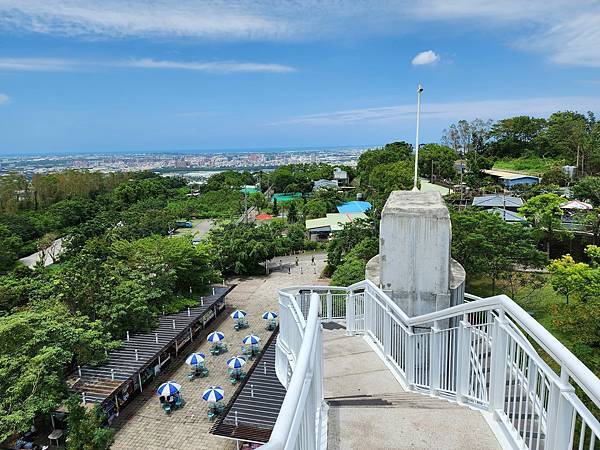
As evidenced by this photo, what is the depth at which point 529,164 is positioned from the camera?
47.5 metres

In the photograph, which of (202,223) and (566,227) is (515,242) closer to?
(566,227)

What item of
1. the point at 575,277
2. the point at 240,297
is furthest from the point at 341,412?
the point at 240,297

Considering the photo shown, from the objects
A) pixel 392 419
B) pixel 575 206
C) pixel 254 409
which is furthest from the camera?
pixel 575 206

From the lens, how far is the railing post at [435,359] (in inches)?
167

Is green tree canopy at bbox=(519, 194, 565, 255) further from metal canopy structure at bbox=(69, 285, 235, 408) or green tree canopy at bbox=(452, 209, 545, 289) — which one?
metal canopy structure at bbox=(69, 285, 235, 408)

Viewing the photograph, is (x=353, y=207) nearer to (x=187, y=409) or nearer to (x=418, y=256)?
(x=187, y=409)

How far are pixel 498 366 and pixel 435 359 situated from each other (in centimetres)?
101

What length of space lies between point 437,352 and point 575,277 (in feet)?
39.4

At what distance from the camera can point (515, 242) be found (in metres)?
17.2

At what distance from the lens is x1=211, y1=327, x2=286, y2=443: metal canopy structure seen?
10.8 m

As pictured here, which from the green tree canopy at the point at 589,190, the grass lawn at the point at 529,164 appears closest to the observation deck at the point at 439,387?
the green tree canopy at the point at 589,190

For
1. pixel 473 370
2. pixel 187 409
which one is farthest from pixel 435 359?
pixel 187 409

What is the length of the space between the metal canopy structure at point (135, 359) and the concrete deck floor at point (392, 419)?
34.7 feet

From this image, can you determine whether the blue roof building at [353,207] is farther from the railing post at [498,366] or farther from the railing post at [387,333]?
the railing post at [498,366]
